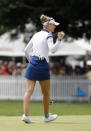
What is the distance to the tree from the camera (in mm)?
21594

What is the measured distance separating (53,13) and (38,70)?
12377 mm

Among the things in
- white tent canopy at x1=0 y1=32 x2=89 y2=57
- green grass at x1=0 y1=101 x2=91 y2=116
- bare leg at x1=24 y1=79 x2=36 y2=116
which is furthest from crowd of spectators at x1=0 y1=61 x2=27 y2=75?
bare leg at x1=24 y1=79 x2=36 y2=116

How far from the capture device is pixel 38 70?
9.86 m

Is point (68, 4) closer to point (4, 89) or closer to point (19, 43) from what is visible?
point (4, 89)

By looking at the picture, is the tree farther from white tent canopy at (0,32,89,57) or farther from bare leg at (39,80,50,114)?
bare leg at (39,80,50,114)

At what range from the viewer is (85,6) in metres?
21.4

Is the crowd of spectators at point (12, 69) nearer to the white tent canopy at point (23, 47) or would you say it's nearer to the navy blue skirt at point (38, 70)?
the white tent canopy at point (23, 47)

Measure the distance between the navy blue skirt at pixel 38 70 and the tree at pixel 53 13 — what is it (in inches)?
451

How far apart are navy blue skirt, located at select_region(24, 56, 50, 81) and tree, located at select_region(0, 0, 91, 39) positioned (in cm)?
1146

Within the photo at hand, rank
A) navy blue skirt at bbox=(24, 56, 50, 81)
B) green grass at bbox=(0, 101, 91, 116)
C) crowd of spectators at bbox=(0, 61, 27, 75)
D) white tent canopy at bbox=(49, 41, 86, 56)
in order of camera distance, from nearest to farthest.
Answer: navy blue skirt at bbox=(24, 56, 50, 81)
green grass at bbox=(0, 101, 91, 116)
crowd of spectators at bbox=(0, 61, 27, 75)
white tent canopy at bbox=(49, 41, 86, 56)

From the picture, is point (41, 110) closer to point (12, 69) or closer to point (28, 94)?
point (28, 94)

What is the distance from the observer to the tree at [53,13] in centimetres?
2159

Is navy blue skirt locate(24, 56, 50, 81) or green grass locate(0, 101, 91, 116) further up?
navy blue skirt locate(24, 56, 50, 81)

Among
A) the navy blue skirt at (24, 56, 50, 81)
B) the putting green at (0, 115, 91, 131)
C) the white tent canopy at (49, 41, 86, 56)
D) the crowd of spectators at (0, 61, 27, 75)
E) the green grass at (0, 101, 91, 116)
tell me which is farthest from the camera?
the white tent canopy at (49, 41, 86, 56)
